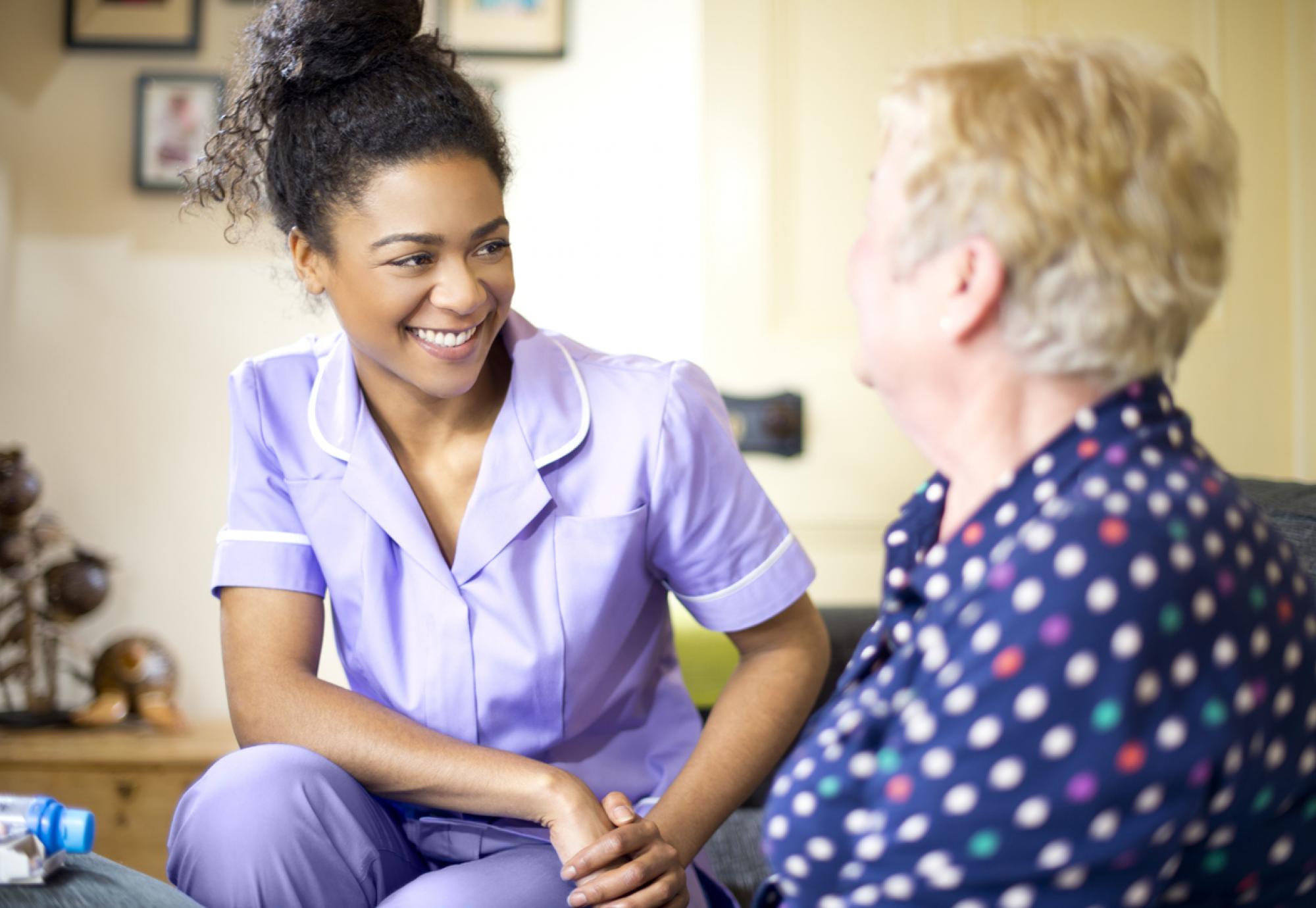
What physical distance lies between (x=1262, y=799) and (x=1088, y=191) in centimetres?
33

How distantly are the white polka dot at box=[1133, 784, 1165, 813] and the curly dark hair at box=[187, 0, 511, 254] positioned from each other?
2.89 feet

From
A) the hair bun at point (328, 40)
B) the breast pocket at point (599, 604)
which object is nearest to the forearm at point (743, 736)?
the breast pocket at point (599, 604)

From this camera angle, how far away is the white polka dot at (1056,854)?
598 mm

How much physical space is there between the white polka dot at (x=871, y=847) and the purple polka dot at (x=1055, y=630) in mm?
137

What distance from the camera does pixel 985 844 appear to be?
605 mm

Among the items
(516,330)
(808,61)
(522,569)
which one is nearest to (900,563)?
(522,569)

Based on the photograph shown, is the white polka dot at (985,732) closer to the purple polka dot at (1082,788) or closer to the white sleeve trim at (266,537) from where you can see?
the purple polka dot at (1082,788)

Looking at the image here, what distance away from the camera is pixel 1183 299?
2.15 ft

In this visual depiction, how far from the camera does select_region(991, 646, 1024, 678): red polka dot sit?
1.94ft

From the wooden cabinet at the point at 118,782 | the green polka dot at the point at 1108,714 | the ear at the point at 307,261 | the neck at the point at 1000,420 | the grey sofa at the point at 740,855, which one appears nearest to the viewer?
the green polka dot at the point at 1108,714

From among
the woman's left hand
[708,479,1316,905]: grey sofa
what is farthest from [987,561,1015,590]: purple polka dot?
[708,479,1316,905]: grey sofa

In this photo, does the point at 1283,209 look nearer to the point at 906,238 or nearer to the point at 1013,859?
the point at 906,238

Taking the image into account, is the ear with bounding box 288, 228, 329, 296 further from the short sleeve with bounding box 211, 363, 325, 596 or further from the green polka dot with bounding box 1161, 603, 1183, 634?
the green polka dot with bounding box 1161, 603, 1183, 634

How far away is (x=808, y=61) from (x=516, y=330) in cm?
116
